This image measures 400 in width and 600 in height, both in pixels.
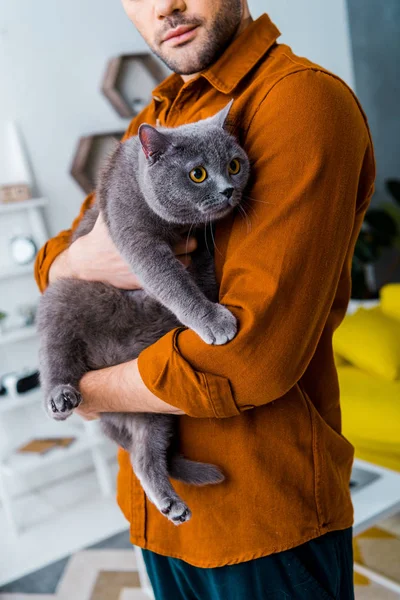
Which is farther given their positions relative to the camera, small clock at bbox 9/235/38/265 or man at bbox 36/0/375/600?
small clock at bbox 9/235/38/265

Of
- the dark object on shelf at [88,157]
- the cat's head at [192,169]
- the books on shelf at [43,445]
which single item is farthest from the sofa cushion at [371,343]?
the cat's head at [192,169]

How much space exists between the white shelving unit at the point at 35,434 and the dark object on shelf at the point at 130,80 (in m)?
0.79

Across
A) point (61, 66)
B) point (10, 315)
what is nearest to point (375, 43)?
point (61, 66)

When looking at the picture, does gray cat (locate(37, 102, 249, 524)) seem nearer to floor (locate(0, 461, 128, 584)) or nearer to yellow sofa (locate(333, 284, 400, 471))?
yellow sofa (locate(333, 284, 400, 471))

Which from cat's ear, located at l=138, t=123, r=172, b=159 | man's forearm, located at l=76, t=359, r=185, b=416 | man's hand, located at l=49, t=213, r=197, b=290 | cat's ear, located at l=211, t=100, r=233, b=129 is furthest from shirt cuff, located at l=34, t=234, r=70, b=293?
cat's ear, located at l=211, t=100, r=233, b=129

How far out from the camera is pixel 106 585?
2.45 metres

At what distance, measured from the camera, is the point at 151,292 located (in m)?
1.02

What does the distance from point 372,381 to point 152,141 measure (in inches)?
78.7

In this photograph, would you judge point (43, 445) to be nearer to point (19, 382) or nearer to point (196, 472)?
point (19, 382)

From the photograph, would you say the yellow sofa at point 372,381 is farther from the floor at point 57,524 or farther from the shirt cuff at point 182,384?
the shirt cuff at point 182,384

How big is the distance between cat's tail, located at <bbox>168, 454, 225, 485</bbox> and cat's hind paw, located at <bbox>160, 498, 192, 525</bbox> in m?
0.04

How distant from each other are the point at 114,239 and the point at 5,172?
2.53 m

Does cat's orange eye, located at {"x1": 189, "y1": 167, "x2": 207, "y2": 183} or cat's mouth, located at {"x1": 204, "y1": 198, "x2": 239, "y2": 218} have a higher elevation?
cat's orange eye, located at {"x1": 189, "y1": 167, "x2": 207, "y2": 183}

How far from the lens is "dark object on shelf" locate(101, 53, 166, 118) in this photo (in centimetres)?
345
